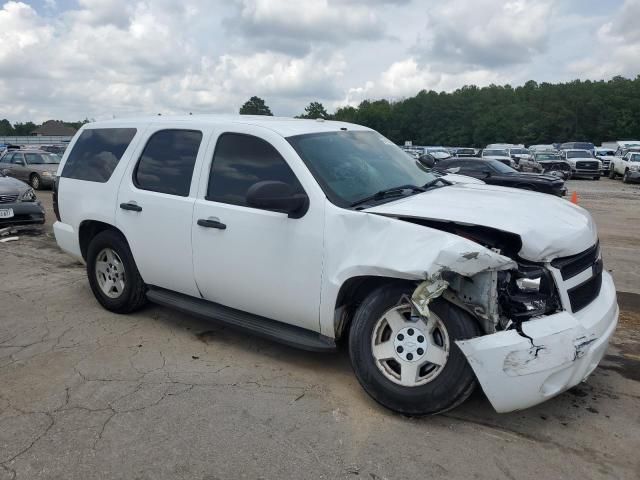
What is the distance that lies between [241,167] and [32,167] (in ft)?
62.6

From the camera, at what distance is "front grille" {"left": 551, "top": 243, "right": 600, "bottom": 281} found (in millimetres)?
3285

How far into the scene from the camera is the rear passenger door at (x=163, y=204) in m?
4.54

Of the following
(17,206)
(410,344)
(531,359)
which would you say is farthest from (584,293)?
(17,206)

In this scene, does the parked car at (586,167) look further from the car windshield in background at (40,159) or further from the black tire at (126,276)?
the black tire at (126,276)

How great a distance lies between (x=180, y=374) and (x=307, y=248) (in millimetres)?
1384

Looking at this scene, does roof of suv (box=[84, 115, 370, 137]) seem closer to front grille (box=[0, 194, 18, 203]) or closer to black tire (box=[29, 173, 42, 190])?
front grille (box=[0, 194, 18, 203])

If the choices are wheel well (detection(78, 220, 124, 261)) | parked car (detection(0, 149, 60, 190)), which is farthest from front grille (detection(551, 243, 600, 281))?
parked car (detection(0, 149, 60, 190))

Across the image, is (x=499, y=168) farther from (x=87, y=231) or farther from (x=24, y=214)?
(x=87, y=231)

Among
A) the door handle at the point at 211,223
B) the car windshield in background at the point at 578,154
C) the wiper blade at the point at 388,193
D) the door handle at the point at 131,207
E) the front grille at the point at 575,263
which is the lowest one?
the car windshield in background at the point at 578,154

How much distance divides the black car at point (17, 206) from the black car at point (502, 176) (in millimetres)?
7723

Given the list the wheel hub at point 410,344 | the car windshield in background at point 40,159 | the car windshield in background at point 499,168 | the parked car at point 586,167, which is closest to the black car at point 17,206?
the wheel hub at point 410,344

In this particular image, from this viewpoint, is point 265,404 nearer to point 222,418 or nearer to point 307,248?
point 222,418

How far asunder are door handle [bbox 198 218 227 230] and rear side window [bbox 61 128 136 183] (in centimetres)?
144

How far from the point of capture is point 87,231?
5641mm
